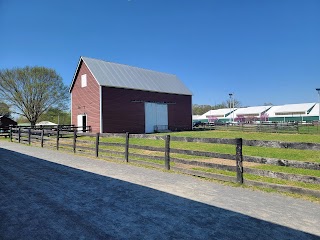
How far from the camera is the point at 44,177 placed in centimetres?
761

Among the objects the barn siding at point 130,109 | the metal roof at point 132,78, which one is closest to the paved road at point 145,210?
the barn siding at point 130,109

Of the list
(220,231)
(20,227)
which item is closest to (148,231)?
(220,231)

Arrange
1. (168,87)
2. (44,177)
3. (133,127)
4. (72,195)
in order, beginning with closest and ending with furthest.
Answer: (72,195) → (44,177) → (133,127) → (168,87)

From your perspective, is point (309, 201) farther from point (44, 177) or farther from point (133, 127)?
point (133, 127)

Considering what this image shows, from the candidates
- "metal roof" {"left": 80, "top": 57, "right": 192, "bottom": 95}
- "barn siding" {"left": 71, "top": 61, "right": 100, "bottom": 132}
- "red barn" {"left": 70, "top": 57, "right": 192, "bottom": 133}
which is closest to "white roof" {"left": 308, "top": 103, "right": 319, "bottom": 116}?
"metal roof" {"left": 80, "top": 57, "right": 192, "bottom": 95}

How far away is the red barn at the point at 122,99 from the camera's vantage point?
1126 inches

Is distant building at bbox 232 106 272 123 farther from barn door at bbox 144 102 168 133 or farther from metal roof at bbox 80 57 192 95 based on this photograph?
barn door at bbox 144 102 168 133

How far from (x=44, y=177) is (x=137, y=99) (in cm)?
2467

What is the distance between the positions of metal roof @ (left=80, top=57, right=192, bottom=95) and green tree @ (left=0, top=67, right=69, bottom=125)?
1281 centimetres

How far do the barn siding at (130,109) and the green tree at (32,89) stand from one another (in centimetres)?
1588

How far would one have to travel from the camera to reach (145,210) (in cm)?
473

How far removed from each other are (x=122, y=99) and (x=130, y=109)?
5.15ft

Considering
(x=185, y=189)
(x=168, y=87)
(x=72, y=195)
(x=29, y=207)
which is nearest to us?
(x=29, y=207)

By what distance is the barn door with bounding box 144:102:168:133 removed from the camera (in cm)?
3312
